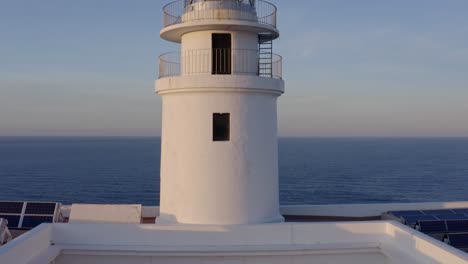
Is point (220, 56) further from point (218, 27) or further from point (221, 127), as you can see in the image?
point (221, 127)

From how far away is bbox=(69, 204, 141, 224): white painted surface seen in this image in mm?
12320

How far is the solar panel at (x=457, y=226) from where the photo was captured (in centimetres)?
1236

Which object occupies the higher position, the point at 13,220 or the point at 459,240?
the point at 13,220

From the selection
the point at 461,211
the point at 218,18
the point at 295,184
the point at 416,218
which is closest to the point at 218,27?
the point at 218,18

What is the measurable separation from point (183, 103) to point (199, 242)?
10.6 ft

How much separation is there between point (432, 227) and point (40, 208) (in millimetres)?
10206

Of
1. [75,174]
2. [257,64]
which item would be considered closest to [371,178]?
[75,174]

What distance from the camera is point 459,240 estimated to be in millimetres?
12055

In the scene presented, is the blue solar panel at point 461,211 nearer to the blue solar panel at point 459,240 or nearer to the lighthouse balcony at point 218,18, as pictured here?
the blue solar panel at point 459,240

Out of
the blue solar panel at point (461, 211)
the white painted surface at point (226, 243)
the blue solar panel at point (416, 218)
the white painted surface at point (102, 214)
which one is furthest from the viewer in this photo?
the blue solar panel at point (461, 211)

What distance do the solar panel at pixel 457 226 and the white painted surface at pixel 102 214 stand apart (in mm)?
7803

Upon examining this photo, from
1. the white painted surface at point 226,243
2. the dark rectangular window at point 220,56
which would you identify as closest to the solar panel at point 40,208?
the white painted surface at point 226,243

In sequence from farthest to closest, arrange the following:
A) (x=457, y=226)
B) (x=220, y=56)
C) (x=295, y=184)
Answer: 1. (x=295, y=184)
2. (x=457, y=226)
3. (x=220, y=56)

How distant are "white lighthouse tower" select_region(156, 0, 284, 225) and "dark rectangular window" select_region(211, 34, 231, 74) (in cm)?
2
